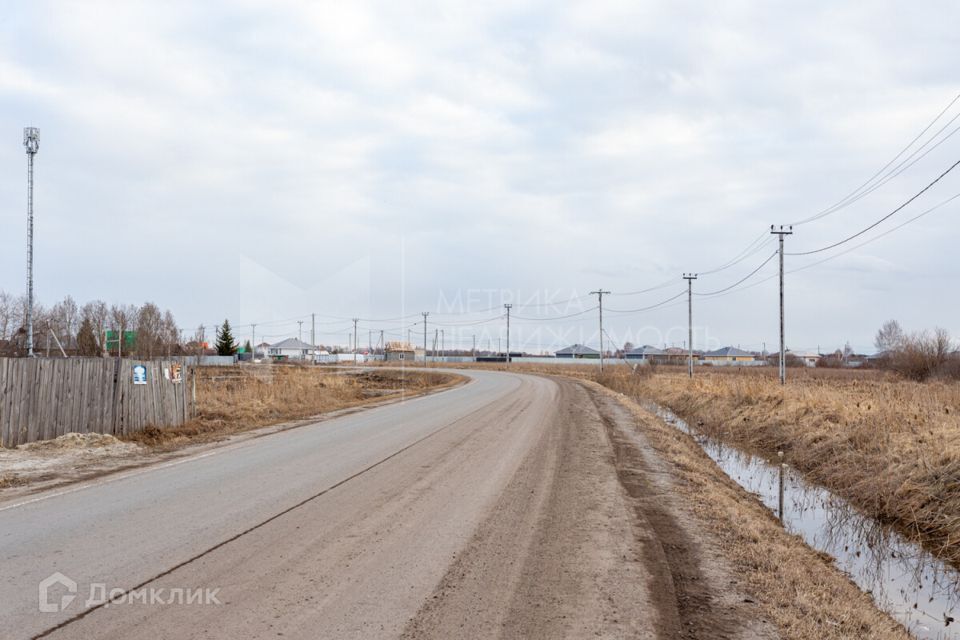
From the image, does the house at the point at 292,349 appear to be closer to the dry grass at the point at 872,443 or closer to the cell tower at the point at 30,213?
the cell tower at the point at 30,213

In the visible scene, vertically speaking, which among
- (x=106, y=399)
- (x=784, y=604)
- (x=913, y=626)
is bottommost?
(x=913, y=626)

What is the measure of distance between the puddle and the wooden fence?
13.8 metres

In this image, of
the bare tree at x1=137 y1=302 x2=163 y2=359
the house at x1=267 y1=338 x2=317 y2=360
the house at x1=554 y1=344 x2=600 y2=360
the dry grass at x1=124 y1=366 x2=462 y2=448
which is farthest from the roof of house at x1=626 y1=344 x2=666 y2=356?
the dry grass at x1=124 y1=366 x2=462 y2=448

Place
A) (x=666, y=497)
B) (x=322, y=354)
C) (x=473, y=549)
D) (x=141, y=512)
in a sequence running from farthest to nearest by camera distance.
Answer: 1. (x=322, y=354)
2. (x=666, y=497)
3. (x=141, y=512)
4. (x=473, y=549)

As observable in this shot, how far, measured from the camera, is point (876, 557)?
848 cm

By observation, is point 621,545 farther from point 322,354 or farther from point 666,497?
point 322,354

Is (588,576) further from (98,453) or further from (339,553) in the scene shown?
(98,453)

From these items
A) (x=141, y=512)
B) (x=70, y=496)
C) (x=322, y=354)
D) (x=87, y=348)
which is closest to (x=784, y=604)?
(x=141, y=512)

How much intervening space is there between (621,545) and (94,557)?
5049mm

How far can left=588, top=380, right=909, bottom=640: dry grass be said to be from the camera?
4965 mm

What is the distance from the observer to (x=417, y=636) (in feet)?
14.4

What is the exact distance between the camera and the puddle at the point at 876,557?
21.3ft

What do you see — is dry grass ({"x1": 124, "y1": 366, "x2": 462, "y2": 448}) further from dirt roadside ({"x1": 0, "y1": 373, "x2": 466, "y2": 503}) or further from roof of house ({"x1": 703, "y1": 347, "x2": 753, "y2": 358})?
roof of house ({"x1": 703, "y1": 347, "x2": 753, "y2": 358})

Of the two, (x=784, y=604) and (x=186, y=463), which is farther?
(x=186, y=463)
